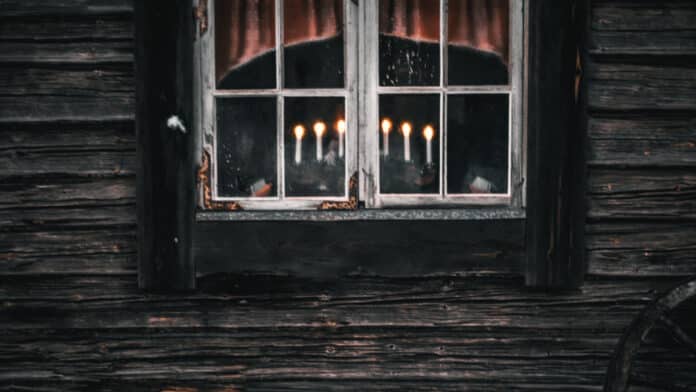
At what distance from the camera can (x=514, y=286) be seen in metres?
2.17

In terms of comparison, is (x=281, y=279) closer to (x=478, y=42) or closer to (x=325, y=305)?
(x=325, y=305)

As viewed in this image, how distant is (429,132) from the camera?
222 cm

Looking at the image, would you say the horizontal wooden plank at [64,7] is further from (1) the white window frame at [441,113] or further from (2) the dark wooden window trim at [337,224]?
(1) the white window frame at [441,113]

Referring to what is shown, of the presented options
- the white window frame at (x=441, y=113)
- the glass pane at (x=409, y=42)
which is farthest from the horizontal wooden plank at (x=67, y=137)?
the glass pane at (x=409, y=42)

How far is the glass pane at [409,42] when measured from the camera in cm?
220

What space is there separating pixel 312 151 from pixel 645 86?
123 centimetres

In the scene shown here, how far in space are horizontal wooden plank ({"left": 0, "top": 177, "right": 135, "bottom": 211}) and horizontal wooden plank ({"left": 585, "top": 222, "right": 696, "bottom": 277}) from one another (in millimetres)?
1717

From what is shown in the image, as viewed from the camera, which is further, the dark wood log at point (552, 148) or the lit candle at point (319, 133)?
the lit candle at point (319, 133)

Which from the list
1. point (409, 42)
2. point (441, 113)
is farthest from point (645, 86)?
point (409, 42)

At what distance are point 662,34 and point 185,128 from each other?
1.74 metres

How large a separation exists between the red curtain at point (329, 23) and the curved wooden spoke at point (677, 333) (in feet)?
3.53

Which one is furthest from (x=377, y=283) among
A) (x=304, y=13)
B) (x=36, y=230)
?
(x=36, y=230)

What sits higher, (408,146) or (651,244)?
(408,146)

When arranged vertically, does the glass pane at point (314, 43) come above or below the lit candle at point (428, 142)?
above
